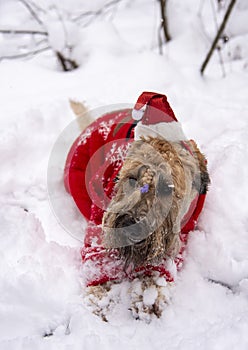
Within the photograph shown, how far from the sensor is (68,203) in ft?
9.00

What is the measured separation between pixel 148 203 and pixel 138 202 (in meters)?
0.04

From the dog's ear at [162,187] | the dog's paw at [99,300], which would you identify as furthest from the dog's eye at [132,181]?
the dog's paw at [99,300]

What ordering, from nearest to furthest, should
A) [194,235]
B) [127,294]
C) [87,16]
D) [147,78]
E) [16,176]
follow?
[127,294] < [194,235] < [16,176] < [147,78] < [87,16]

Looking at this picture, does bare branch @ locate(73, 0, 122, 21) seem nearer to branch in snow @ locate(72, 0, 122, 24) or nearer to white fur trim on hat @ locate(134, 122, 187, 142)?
branch in snow @ locate(72, 0, 122, 24)

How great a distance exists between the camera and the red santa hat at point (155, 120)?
80.1 inches

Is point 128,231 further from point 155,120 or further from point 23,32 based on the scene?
point 23,32

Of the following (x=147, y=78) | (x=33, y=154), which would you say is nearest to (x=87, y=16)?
(x=147, y=78)

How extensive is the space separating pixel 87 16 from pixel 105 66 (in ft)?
2.76

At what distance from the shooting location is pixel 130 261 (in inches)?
74.9

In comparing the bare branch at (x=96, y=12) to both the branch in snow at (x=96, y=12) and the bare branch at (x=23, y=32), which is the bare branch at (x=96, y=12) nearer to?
the branch in snow at (x=96, y=12)

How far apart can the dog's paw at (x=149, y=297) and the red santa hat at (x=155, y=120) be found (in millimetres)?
748

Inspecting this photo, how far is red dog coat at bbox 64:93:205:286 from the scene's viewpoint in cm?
210

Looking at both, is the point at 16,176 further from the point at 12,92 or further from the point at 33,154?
the point at 12,92

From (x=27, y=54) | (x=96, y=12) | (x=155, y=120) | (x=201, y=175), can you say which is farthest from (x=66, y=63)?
(x=201, y=175)
